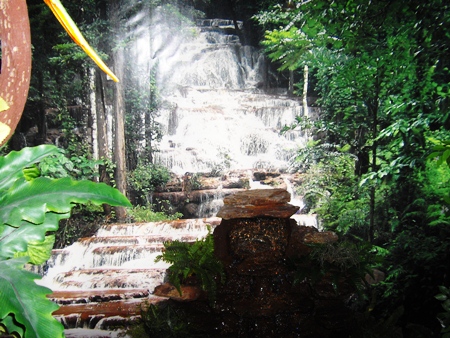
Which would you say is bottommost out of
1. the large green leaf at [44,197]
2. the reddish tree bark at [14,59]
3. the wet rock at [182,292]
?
the wet rock at [182,292]

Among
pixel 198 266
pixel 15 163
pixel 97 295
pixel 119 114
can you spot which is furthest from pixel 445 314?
pixel 119 114

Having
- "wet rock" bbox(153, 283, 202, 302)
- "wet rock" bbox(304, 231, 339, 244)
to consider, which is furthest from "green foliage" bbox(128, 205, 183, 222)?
"wet rock" bbox(304, 231, 339, 244)

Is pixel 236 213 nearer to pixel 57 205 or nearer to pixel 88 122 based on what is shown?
pixel 57 205

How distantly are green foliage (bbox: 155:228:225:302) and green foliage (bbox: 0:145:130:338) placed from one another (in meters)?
1.64

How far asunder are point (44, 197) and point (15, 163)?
0.17 metres

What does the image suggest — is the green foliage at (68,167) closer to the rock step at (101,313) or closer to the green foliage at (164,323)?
the rock step at (101,313)

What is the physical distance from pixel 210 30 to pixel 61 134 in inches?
110

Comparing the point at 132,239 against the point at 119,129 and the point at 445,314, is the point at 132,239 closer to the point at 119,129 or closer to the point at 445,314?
the point at 119,129

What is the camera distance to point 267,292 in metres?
2.49

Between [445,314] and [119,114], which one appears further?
[119,114]

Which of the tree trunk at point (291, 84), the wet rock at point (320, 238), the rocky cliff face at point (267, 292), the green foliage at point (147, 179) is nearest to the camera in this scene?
the rocky cliff face at point (267, 292)

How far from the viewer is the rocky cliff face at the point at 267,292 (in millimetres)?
2453

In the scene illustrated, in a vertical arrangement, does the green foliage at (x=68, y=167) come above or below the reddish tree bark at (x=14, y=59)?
below

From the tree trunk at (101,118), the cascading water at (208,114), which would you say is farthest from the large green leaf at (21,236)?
the tree trunk at (101,118)
